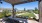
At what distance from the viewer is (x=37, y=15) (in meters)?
1.40

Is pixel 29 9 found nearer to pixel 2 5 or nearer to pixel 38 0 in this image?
pixel 38 0

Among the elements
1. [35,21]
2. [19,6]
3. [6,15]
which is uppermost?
[19,6]

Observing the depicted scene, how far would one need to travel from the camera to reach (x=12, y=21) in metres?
1.42

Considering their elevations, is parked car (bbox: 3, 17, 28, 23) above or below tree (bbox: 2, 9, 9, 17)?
below

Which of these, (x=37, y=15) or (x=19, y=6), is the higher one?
(x=19, y=6)

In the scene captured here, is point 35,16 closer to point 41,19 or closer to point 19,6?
point 41,19

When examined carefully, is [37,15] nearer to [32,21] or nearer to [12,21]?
[32,21]

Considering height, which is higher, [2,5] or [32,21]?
[2,5]

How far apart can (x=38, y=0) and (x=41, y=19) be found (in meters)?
0.32

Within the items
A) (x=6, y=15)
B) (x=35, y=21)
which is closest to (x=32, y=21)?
(x=35, y=21)

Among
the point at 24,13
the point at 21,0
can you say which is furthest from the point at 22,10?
the point at 21,0

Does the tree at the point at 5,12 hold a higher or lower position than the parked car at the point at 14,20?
higher

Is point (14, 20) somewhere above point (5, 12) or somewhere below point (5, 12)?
below

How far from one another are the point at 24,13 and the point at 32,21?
187 millimetres
